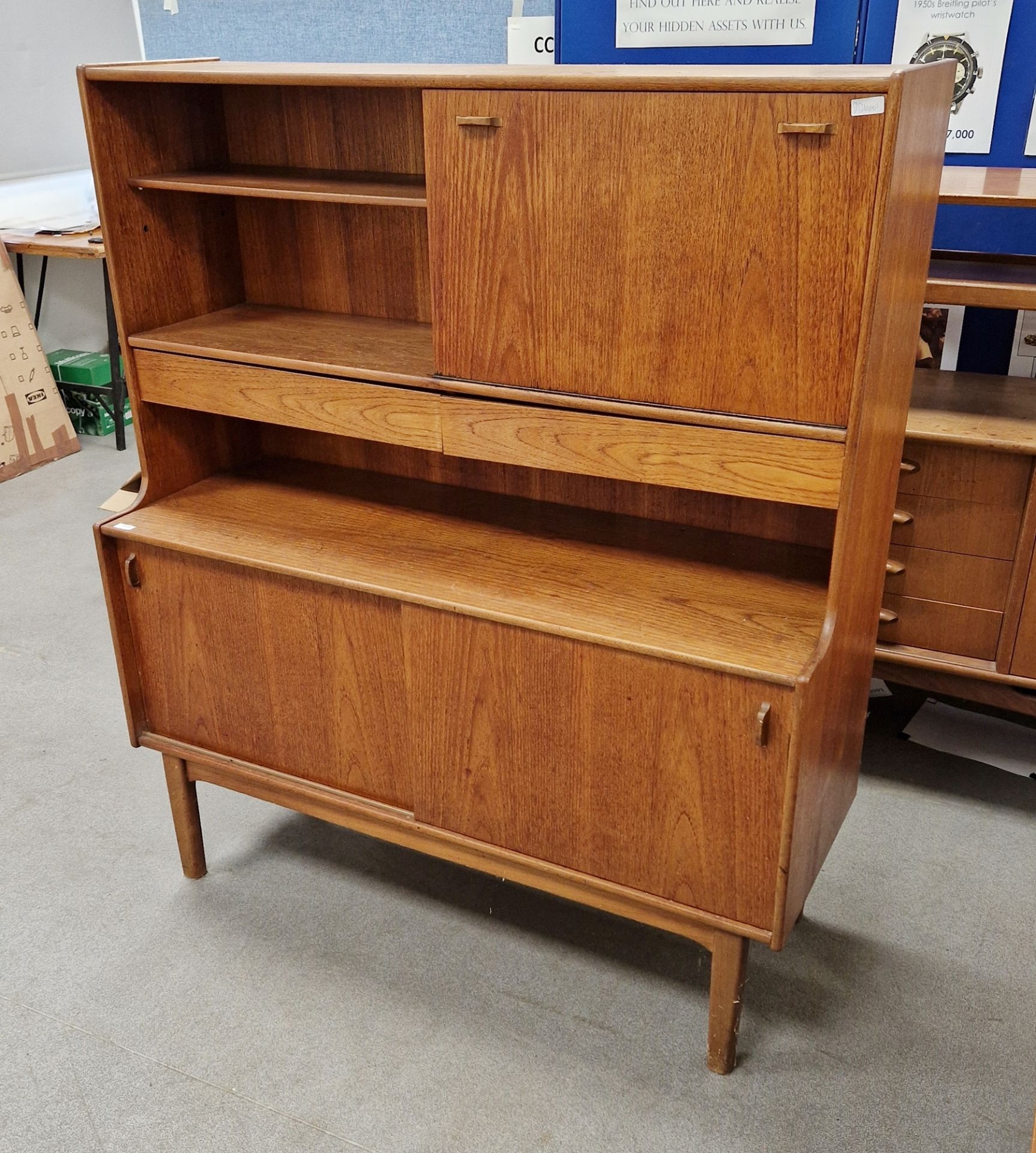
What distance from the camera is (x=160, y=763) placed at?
8.73 feet

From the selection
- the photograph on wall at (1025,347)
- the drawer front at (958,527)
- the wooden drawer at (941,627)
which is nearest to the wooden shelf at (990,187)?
the photograph on wall at (1025,347)

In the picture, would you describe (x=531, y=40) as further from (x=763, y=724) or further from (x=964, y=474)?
(x=763, y=724)

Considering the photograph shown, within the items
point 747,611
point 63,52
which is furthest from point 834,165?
point 63,52

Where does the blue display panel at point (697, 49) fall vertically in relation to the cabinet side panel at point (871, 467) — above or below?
above

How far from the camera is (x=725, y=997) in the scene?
1.75 metres

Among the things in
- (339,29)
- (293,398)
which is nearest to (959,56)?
(293,398)

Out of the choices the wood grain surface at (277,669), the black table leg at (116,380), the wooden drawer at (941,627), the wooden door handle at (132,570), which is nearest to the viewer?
the wood grain surface at (277,669)

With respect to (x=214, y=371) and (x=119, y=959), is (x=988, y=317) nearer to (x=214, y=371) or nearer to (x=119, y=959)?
(x=214, y=371)

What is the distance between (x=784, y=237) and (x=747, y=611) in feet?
1.81

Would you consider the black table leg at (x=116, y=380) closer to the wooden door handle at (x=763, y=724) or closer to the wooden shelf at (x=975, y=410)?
the wooden shelf at (x=975, y=410)

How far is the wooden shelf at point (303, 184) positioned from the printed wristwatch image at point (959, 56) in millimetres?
1386

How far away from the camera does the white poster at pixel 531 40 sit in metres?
3.32

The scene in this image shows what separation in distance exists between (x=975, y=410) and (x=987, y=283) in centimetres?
27

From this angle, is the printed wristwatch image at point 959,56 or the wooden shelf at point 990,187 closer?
the wooden shelf at point 990,187
